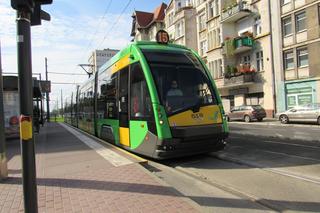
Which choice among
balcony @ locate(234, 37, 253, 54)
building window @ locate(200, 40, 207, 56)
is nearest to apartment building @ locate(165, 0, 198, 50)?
building window @ locate(200, 40, 207, 56)

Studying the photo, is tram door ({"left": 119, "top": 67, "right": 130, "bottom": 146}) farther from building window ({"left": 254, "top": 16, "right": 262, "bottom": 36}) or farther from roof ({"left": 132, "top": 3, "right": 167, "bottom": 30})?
roof ({"left": 132, "top": 3, "right": 167, "bottom": 30})

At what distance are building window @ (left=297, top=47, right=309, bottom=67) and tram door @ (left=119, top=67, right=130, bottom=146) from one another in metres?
23.2

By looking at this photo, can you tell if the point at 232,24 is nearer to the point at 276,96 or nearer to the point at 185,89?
the point at 276,96

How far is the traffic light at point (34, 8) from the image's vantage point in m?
4.34

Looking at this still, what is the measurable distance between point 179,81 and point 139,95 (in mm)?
1152

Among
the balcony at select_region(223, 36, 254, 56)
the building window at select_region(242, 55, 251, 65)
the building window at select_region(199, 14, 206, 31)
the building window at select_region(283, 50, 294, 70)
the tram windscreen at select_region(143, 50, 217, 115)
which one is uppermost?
the building window at select_region(199, 14, 206, 31)

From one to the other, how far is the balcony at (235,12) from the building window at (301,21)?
6733mm

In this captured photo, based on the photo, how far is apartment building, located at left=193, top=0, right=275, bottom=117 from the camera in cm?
3488

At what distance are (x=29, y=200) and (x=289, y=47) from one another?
3107 cm

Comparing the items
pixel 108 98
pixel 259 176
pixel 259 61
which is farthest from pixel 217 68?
pixel 259 176

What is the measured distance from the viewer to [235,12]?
37938mm

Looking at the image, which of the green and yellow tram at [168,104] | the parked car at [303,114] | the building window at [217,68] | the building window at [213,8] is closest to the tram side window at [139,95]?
the green and yellow tram at [168,104]

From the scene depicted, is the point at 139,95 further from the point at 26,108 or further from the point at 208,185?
the point at 26,108

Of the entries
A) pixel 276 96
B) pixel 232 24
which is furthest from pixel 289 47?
pixel 232 24
